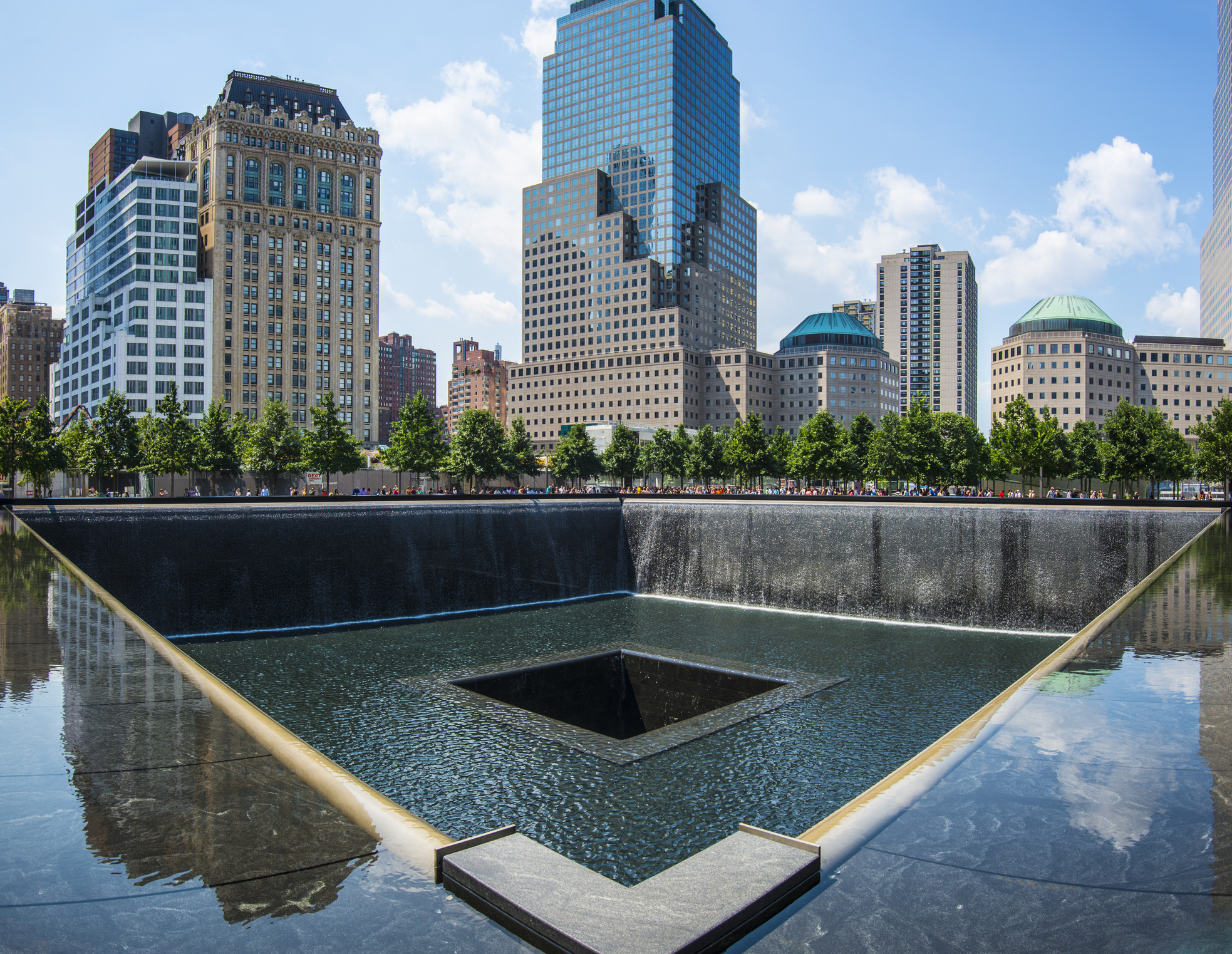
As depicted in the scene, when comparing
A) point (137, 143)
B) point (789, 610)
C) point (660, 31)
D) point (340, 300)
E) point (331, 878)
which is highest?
point (660, 31)

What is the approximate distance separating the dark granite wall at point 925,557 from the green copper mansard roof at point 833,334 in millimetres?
120543

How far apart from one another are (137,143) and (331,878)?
174183mm

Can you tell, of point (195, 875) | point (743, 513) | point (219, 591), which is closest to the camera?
point (195, 875)

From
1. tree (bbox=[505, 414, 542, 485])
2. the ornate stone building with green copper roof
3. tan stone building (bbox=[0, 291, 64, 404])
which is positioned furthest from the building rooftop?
tan stone building (bbox=[0, 291, 64, 404])

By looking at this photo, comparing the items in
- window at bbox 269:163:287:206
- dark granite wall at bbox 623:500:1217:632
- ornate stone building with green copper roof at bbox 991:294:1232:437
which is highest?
window at bbox 269:163:287:206

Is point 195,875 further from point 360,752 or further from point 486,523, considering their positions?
point 486,523

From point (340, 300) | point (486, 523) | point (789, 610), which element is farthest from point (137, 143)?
point (789, 610)

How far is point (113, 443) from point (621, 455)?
48.0 m

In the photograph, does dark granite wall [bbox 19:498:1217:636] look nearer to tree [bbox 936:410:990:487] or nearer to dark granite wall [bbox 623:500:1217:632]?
dark granite wall [bbox 623:500:1217:632]

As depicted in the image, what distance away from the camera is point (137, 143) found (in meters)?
143

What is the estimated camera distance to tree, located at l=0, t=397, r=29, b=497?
4878cm

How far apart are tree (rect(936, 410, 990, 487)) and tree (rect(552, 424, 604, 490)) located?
119ft

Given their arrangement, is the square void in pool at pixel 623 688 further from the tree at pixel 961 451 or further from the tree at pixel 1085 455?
the tree at pixel 1085 455

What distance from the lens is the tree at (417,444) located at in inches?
2820
